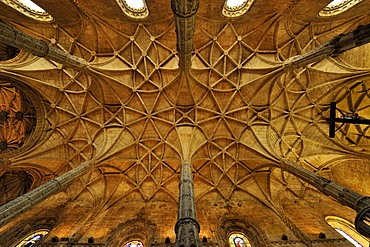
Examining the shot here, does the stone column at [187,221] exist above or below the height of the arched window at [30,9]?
below

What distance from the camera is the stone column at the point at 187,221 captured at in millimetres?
5009

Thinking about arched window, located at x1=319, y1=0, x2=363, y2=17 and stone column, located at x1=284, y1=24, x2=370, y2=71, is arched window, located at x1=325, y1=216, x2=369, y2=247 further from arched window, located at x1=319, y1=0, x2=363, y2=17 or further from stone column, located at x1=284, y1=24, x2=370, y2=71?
arched window, located at x1=319, y1=0, x2=363, y2=17

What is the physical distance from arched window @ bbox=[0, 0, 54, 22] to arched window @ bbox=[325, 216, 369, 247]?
73.6ft

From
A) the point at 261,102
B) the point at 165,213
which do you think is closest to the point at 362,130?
the point at 261,102

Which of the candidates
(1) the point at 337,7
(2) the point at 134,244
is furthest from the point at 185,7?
(2) the point at 134,244

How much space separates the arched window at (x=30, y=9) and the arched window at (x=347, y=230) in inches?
883

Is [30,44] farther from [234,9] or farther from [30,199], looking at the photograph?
[234,9]

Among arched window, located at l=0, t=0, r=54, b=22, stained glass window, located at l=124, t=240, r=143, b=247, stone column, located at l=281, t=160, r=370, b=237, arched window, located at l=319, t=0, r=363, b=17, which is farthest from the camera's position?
stained glass window, located at l=124, t=240, r=143, b=247

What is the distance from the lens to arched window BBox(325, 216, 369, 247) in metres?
9.67

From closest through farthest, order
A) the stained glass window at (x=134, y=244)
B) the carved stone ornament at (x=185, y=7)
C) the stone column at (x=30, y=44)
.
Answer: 1. the stone column at (x=30, y=44)
2. the carved stone ornament at (x=185, y=7)
3. the stained glass window at (x=134, y=244)

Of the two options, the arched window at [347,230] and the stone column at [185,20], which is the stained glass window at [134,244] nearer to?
the stone column at [185,20]

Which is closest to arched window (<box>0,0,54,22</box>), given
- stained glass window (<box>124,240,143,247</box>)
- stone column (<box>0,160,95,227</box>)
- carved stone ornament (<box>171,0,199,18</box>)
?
carved stone ornament (<box>171,0,199,18</box>)

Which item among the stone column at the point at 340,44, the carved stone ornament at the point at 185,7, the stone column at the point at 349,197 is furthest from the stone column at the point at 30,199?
the stone column at the point at 340,44

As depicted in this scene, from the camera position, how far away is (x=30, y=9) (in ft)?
31.7
